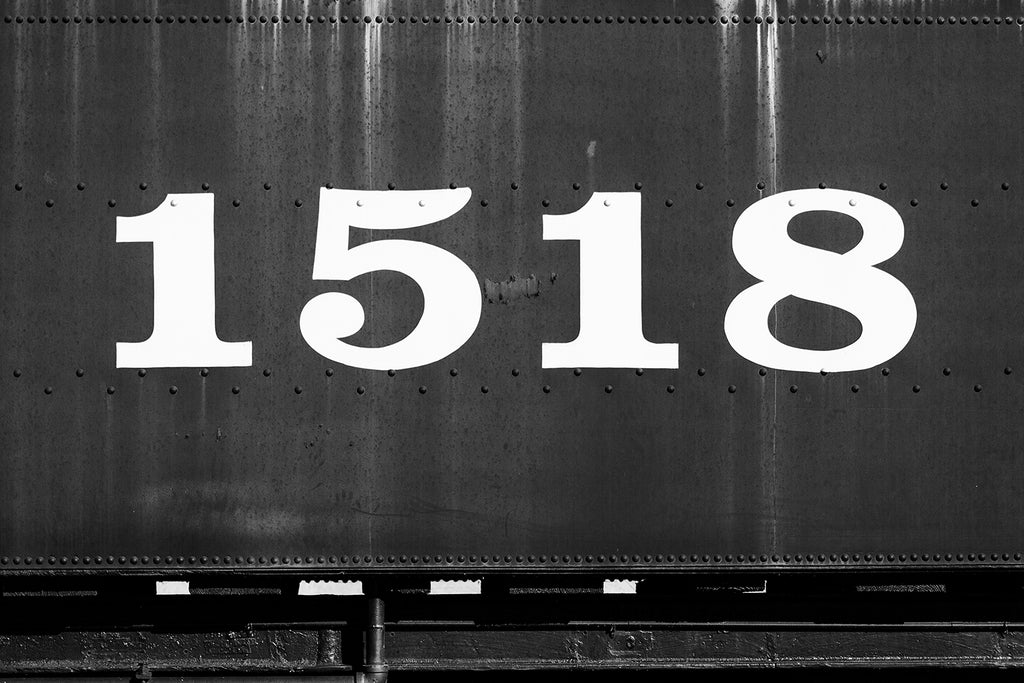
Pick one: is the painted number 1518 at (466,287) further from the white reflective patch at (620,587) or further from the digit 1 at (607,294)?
the white reflective patch at (620,587)

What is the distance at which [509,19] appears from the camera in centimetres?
272

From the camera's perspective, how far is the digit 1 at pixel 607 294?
105 inches

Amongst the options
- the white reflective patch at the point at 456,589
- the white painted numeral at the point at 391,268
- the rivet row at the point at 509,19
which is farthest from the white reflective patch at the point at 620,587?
the rivet row at the point at 509,19

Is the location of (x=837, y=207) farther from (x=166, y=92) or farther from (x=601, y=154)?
(x=166, y=92)

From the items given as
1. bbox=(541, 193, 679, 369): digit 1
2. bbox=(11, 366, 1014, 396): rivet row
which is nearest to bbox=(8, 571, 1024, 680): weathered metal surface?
bbox=(11, 366, 1014, 396): rivet row

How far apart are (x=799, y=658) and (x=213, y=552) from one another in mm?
1865

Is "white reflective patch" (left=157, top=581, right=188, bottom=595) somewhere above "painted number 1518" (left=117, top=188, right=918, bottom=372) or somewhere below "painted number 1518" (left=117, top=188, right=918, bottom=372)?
below

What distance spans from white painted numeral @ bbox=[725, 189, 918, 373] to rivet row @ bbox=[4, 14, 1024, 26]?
1.79 ft

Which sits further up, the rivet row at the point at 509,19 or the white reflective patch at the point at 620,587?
the rivet row at the point at 509,19

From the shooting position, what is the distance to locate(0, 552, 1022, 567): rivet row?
2.67 meters

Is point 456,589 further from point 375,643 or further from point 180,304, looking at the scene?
point 180,304

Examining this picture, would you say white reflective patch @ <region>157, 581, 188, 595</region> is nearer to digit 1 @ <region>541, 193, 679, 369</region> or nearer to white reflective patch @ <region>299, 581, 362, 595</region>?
white reflective patch @ <region>299, 581, 362, 595</region>

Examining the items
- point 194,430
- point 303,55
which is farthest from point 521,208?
point 194,430

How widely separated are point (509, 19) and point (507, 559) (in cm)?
162
